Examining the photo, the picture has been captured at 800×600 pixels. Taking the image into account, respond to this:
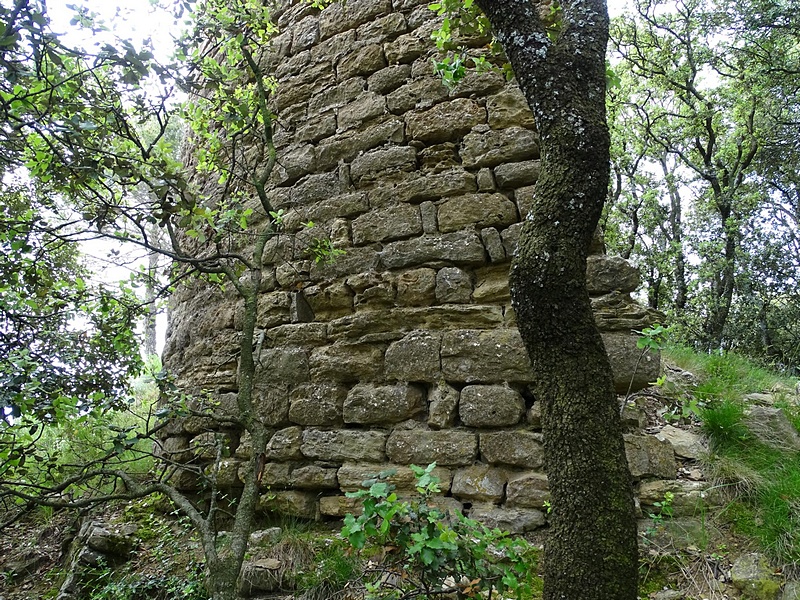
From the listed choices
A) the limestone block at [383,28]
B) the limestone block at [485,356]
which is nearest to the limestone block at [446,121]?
the limestone block at [383,28]

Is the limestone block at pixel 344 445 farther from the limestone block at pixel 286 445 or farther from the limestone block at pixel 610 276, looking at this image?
the limestone block at pixel 610 276

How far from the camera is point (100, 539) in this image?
3283 millimetres

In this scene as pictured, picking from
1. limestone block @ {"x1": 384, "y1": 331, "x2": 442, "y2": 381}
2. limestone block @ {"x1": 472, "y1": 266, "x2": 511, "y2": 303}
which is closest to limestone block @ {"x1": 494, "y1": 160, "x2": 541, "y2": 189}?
limestone block @ {"x1": 472, "y1": 266, "x2": 511, "y2": 303}

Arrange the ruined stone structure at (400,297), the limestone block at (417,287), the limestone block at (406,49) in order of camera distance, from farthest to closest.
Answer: the limestone block at (406,49), the limestone block at (417,287), the ruined stone structure at (400,297)

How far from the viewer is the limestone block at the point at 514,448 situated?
2.58m

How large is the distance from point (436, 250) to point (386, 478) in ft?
4.23

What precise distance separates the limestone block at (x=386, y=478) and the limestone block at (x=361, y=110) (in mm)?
2204

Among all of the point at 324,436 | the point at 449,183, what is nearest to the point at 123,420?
the point at 324,436

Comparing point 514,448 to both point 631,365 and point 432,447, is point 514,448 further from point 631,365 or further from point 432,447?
point 631,365

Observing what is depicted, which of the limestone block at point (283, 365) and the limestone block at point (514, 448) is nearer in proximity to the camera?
the limestone block at point (514, 448)

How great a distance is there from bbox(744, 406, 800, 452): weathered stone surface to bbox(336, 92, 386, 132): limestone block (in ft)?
9.34

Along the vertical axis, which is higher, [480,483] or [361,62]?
[361,62]

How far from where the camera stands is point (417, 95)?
3348 millimetres

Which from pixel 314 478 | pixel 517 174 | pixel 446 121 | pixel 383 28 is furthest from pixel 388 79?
pixel 314 478
